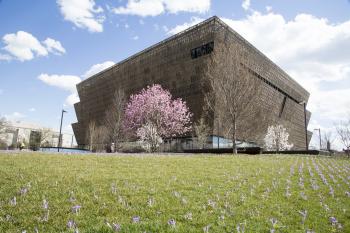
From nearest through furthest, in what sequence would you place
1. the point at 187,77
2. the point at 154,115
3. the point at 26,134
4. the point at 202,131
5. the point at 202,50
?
the point at 154,115, the point at 202,131, the point at 202,50, the point at 187,77, the point at 26,134

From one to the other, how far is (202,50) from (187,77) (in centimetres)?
755

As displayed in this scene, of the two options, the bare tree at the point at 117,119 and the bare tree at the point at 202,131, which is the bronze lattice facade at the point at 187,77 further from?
the bare tree at the point at 117,119

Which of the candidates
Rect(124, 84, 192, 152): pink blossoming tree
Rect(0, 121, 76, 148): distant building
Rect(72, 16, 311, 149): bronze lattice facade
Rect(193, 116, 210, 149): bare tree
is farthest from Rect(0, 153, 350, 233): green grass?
Rect(0, 121, 76, 148): distant building

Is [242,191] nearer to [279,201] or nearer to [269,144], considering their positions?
[279,201]

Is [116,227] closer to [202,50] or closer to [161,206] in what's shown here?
[161,206]

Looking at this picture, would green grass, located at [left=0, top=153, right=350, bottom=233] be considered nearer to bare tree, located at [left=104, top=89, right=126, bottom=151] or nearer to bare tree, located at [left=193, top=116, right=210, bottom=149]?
bare tree, located at [left=104, top=89, right=126, bottom=151]

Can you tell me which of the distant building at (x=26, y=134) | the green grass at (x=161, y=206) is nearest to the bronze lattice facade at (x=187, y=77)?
the distant building at (x=26, y=134)

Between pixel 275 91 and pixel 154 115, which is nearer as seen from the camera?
pixel 154 115

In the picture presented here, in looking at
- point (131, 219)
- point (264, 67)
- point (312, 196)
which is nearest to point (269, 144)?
point (264, 67)

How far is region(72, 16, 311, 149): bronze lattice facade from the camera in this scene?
194 ft

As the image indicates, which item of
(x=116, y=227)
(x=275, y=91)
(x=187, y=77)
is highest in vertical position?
(x=275, y=91)

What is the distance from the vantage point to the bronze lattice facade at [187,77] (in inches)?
2329

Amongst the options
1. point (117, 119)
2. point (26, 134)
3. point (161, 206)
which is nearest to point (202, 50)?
point (117, 119)

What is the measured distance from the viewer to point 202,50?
197ft
